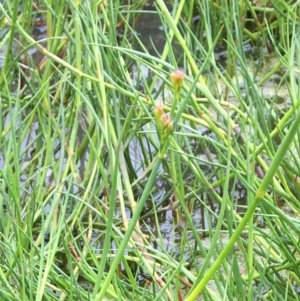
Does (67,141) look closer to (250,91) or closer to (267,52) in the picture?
(250,91)

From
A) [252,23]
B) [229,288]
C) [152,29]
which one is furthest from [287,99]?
[229,288]

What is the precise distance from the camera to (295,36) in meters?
1.09

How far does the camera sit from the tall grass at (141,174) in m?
0.87

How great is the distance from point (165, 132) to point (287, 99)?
1480 millimetres

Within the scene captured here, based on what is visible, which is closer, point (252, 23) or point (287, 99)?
point (287, 99)

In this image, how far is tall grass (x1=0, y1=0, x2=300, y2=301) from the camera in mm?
868

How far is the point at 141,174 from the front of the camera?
144 cm

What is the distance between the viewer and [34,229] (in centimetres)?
136

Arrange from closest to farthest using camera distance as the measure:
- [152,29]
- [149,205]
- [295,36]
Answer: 1. [295,36]
2. [149,205]
3. [152,29]

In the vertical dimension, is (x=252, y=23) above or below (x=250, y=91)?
below

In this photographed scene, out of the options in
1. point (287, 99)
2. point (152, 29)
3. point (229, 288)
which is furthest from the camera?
point (152, 29)

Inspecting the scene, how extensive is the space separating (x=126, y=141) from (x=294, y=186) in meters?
0.32

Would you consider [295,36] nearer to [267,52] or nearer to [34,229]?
[34,229]

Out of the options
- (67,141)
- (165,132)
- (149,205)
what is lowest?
(149,205)
